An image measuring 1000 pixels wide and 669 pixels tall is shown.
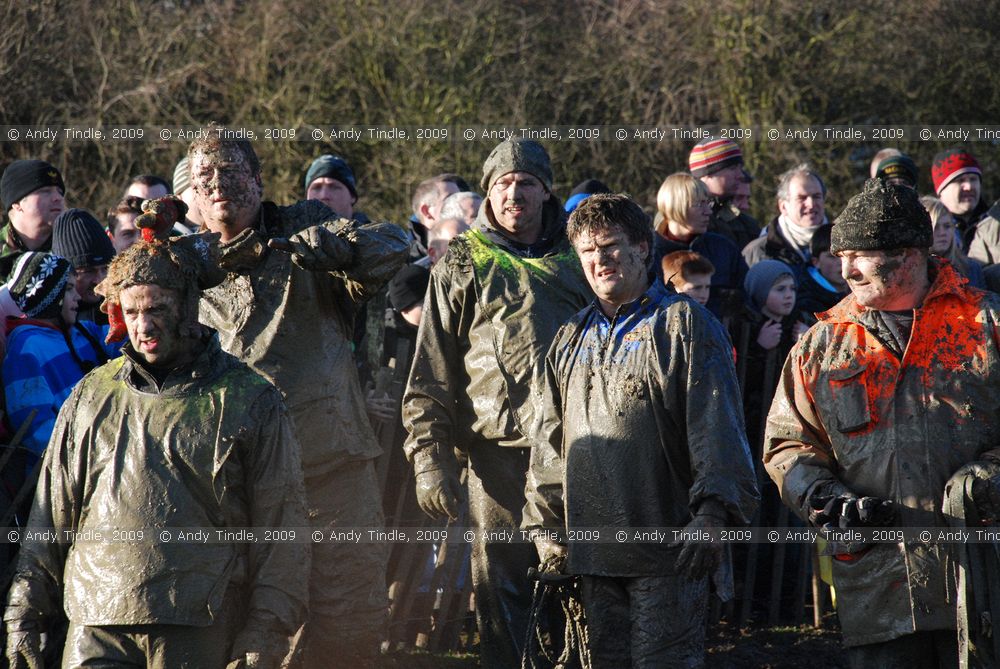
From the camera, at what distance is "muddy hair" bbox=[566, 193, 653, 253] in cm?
496

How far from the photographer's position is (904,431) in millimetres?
4570

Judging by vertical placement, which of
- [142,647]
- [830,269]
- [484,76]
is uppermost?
[484,76]

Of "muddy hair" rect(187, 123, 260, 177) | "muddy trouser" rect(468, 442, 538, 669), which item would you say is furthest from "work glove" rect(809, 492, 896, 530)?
"muddy hair" rect(187, 123, 260, 177)

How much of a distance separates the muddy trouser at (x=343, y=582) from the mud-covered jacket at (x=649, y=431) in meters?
1.35

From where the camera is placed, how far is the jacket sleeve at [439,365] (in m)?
6.09

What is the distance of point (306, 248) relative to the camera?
5.71 m

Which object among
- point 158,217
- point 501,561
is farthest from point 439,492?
point 158,217

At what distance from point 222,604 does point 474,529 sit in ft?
6.07

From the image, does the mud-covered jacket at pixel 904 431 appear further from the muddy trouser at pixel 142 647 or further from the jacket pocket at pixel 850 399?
the muddy trouser at pixel 142 647

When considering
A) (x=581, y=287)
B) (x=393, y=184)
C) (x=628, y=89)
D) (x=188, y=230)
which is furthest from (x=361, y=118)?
(x=581, y=287)

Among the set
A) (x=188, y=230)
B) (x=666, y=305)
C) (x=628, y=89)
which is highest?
(x=628, y=89)

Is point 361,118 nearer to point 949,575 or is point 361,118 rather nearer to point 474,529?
point 474,529

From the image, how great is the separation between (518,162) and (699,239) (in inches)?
80.2

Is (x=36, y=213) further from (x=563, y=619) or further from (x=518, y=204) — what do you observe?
(x=563, y=619)
